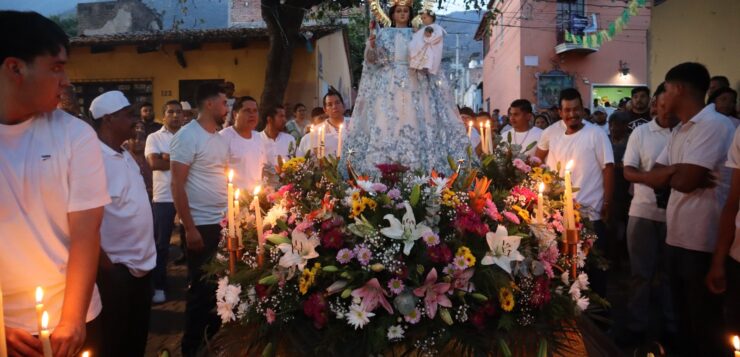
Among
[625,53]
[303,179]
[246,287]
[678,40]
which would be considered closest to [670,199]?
[303,179]

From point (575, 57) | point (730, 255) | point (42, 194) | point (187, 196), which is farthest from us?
point (575, 57)

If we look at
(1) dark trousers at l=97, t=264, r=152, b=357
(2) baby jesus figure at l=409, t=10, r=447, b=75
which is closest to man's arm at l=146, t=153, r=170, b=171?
(1) dark trousers at l=97, t=264, r=152, b=357

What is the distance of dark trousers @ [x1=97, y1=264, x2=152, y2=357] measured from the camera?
3.24 metres

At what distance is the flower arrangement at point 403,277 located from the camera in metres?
2.77

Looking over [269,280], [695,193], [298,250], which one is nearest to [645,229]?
[695,193]

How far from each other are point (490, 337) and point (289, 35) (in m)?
9.47

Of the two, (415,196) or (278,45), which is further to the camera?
(278,45)

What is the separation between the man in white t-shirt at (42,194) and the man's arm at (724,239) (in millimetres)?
3434

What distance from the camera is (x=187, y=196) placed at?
4.65 metres

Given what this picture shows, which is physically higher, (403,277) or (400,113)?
(400,113)

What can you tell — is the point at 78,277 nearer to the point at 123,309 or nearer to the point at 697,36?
the point at 123,309

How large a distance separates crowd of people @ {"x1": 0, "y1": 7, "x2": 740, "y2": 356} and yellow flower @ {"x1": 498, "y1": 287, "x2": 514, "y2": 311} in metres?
1.59

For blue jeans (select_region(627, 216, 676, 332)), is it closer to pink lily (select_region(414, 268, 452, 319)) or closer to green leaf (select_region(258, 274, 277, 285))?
pink lily (select_region(414, 268, 452, 319))

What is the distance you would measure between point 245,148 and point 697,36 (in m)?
7.29
